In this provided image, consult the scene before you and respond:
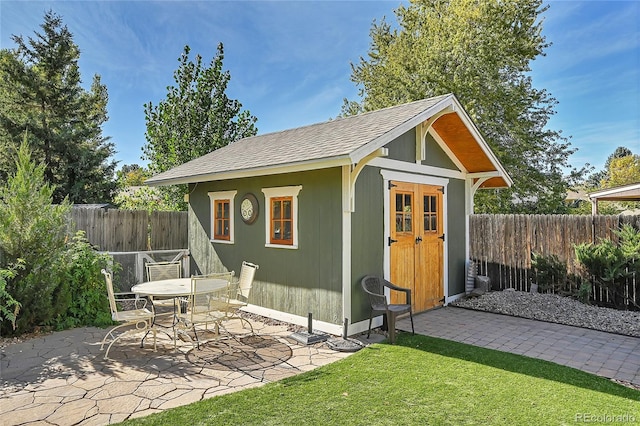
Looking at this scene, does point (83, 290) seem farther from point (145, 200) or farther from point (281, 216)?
point (145, 200)

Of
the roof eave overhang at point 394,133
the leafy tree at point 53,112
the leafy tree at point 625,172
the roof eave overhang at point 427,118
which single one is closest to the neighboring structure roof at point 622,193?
the roof eave overhang at point 427,118

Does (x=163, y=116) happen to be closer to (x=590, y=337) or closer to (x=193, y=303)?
(x=193, y=303)

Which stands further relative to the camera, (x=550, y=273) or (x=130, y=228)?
(x=130, y=228)

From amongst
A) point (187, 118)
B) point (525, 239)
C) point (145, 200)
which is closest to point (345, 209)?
point (525, 239)

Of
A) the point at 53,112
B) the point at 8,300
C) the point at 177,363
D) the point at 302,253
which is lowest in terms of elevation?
the point at 177,363

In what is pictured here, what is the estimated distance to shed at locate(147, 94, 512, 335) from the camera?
546cm

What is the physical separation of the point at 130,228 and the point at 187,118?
5.45 m

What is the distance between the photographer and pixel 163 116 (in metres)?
13.2

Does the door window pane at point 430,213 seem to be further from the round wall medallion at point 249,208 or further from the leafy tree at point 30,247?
the leafy tree at point 30,247

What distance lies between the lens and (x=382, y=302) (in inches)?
218

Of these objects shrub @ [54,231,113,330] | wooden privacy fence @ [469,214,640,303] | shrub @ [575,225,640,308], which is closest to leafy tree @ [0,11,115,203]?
shrub @ [54,231,113,330]

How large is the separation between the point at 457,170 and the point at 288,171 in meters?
4.00

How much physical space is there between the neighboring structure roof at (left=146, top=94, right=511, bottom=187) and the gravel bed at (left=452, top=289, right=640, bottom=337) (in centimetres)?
254

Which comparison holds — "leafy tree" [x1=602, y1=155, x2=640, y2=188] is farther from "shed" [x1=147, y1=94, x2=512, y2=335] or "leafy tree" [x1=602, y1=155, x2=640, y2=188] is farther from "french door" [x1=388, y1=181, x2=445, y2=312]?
"french door" [x1=388, y1=181, x2=445, y2=312]
